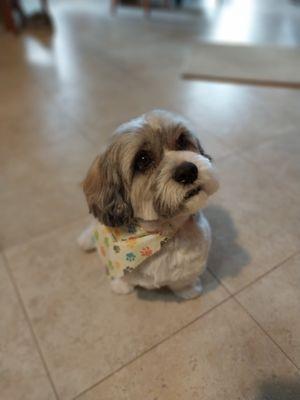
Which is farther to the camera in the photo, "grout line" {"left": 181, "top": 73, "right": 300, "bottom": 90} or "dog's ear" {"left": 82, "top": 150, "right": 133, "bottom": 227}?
"grout line" {"left": 181, "top": 73, "right": 300, "bottom": 90}

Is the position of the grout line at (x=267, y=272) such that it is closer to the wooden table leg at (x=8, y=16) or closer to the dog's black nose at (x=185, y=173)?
the dog's black nose at (x=185, y=173)

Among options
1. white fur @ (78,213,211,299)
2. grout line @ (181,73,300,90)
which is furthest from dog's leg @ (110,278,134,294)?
grout line @ (181,73,300,90)

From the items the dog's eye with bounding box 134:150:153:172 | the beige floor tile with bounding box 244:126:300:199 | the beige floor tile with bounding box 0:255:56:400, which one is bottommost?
the beige floor tile with bounding box 0:255:56:400

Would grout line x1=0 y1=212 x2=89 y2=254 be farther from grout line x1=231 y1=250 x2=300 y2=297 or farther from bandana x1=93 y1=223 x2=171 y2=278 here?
grout line x1=231 y1=250 x2=300 y2=297

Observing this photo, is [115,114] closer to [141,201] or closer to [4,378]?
[141,201]

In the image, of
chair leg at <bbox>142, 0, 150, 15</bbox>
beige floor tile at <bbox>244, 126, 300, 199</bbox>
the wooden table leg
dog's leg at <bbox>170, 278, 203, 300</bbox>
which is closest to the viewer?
dog's leg at <bbox>170, 278, 203, 300</bbox>

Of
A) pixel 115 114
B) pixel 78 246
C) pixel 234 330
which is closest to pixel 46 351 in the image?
pixel 78 246

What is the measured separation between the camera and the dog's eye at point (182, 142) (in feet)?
3.28

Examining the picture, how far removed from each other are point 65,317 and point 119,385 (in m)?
0.34

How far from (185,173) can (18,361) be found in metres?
0.93

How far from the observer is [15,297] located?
4.50ft

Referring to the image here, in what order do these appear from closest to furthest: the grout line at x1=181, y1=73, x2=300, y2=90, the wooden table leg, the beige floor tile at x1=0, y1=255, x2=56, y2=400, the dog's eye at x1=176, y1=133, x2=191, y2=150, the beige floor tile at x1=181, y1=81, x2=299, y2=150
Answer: the dog's eye at x1=176, y1=133, x2=191, y2=150
the beige floor tile at x1=0, y1=255, x2=56, y2=400
the beige floor tile at x1=181, y1=81, x2=299, y2=150
the grout line at x1=181, y1=73, x2=300, y2=90
the wooden table leg

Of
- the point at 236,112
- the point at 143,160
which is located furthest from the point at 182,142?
the point at 236,112

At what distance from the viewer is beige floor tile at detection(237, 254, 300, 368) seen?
1.21m
